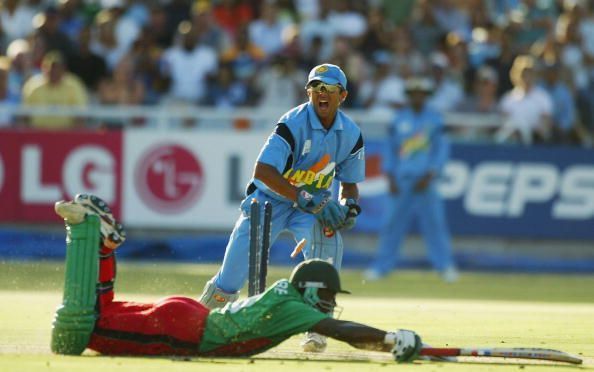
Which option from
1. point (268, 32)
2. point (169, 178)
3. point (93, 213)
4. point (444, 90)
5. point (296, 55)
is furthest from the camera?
point (268, 32)

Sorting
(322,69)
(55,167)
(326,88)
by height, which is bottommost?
(326,88)

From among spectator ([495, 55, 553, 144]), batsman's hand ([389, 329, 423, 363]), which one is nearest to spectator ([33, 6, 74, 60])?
spectator ([495, 55, 553, 144])

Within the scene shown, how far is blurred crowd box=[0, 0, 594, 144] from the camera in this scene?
20656mm

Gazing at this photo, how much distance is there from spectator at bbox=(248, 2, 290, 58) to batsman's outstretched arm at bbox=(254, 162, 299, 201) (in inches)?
459

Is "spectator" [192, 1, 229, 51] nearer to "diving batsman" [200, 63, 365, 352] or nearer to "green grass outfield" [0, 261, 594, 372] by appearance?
"green grass outfield" [0, 261, 594, 372]

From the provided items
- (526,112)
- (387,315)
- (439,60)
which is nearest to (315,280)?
(387,315)

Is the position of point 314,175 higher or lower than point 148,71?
lower

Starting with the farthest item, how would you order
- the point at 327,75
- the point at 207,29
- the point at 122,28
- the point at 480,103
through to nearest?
→ the point at 122,28, the point at 207,29, the point at 480,103, the point at 327,75

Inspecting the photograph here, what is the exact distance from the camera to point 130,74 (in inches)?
822

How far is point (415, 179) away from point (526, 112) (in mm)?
2650

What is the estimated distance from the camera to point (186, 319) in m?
8.95

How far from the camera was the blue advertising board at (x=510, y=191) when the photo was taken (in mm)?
20453

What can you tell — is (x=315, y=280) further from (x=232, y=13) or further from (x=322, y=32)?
(x=232, y=13)

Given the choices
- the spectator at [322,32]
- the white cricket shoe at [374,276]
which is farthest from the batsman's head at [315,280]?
the spectator at [322,32]
